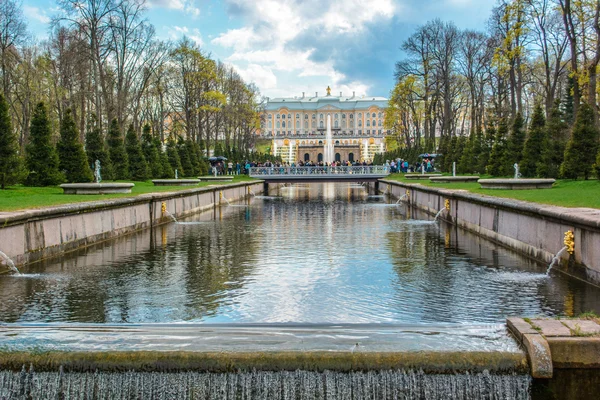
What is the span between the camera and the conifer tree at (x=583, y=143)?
22.0 metres

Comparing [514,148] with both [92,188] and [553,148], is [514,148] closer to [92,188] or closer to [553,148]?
[553,148]

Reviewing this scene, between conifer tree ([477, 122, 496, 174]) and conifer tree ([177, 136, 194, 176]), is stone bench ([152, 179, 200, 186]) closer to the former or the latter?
conifer tree ([177, 136, 194, 176])

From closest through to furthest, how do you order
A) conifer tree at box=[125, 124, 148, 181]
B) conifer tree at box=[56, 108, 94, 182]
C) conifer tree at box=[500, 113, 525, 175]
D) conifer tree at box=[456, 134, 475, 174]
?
conifer tree at box=[56, 108, 94, 182], conifer tree at box=[500, 113, 525, 175], conifer tree at box=[125, 124, 148, 181], conifer tree at box=[456, 134, 475, 174]

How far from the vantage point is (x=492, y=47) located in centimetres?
4209

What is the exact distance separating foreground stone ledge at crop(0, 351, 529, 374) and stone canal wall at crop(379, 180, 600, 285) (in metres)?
4.34

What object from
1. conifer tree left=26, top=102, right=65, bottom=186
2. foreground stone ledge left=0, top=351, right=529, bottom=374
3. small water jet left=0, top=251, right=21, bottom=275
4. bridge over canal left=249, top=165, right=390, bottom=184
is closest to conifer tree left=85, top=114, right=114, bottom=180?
conifer tree left=26, top=102, right=65, bottom=186

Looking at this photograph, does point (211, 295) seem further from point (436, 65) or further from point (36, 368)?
point (436, 65)

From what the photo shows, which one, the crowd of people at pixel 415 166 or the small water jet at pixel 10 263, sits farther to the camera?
the crowd of people at pixel 415 166

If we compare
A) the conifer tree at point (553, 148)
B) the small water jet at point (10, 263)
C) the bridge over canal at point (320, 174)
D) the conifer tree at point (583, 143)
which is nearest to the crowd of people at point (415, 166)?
the bridge over canal at point (320, 174)

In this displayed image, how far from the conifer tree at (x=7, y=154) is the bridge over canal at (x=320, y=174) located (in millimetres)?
32239

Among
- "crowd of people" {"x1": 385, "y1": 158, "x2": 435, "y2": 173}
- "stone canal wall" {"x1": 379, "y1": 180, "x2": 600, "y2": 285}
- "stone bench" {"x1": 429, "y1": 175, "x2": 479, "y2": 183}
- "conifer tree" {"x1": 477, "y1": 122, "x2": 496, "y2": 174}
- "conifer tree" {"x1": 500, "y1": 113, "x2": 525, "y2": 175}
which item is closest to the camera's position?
"stone canal wall" {"x1": 379, "y1": 180, "x2": 600, "y2": 285}

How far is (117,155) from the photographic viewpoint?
33.6 metres

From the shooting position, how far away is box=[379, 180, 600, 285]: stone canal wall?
959 cm

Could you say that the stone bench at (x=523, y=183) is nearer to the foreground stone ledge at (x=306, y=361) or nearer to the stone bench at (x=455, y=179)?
the stone bench at (x=455, y=179)
